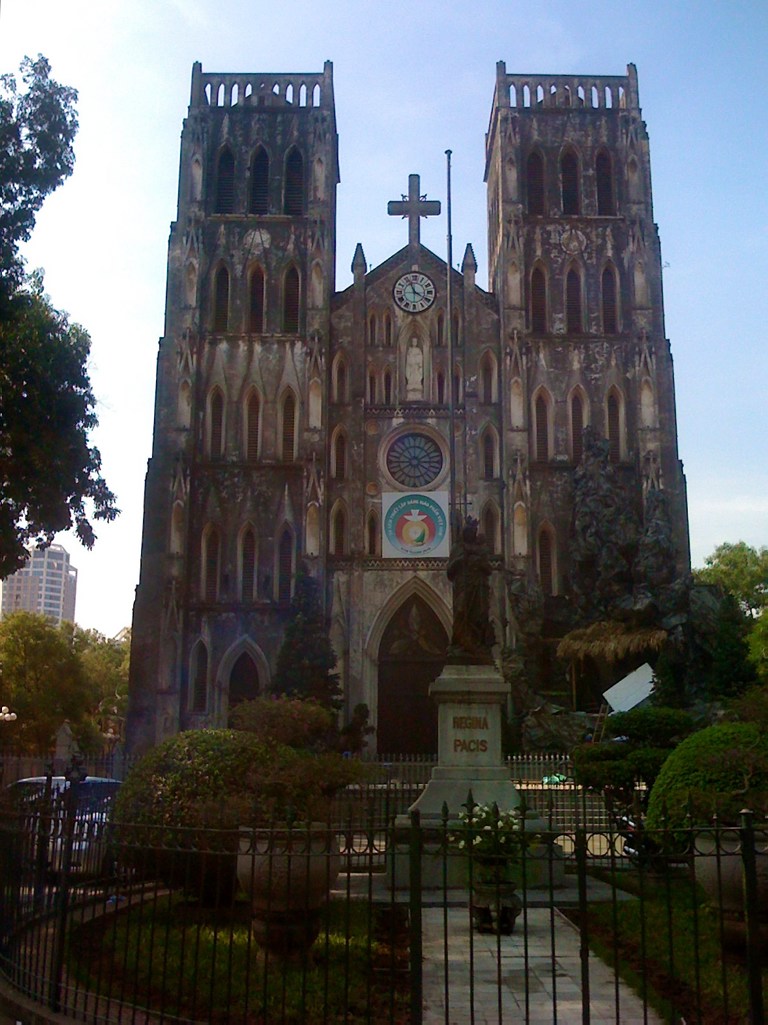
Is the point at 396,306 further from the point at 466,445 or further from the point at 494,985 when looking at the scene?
the point at 494,985

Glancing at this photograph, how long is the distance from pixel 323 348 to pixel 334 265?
4.63 metres

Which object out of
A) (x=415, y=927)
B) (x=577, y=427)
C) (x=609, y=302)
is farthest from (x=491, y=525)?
(x=415, y=927)

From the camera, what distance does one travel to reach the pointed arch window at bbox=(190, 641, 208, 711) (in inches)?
1334

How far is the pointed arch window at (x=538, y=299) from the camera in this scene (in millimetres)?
37000

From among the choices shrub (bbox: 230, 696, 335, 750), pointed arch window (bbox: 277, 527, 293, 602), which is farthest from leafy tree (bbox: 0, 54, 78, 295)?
pointed arch window (bbox: 277, 527, 293, 602)

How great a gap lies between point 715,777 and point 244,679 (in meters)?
25.8

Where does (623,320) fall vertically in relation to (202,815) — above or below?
above

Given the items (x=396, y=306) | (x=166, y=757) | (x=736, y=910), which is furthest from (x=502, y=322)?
(x=736, y=910)

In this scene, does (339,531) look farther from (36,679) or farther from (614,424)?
(36,679)

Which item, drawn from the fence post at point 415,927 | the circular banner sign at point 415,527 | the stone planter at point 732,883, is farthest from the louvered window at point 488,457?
the fence post at point 415,927

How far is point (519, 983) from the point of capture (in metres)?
8.23

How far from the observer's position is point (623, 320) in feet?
121

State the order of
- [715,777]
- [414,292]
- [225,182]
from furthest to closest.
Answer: [225,182] → [414,292] → [715,777]

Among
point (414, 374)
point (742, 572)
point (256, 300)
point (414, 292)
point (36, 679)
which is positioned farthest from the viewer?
point (742, 572)
